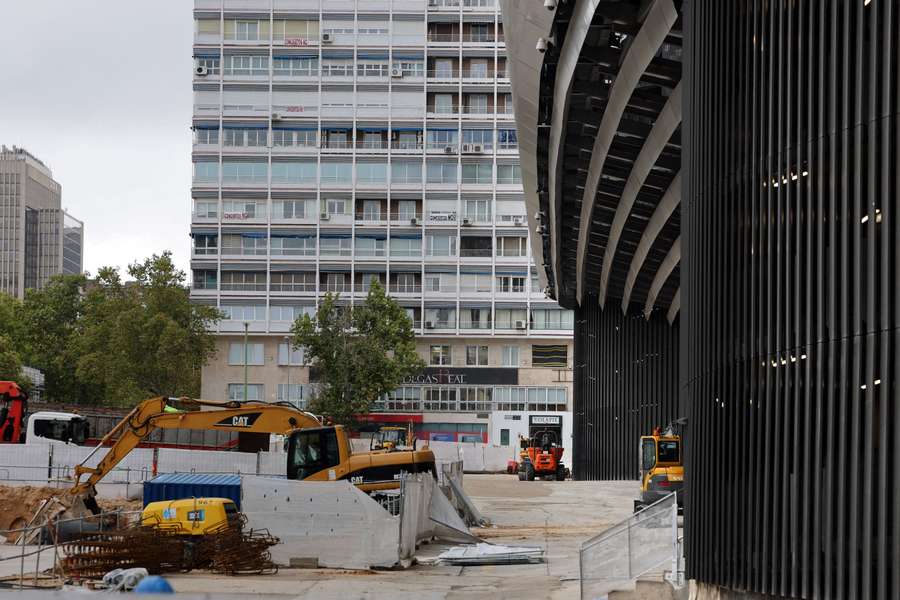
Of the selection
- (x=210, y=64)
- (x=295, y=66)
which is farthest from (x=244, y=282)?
(x=295, y=66)

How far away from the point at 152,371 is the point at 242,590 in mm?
70191

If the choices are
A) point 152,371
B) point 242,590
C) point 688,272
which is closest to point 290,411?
point 242,590

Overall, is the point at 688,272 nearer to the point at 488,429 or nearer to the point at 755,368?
the point at 755,368

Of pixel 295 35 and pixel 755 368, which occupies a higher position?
pixel 295 35

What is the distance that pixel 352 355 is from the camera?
290 feet

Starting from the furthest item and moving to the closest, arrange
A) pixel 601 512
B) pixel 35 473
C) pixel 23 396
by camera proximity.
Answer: pixel 23 396 → pixel 35 473 → pixel 601 512

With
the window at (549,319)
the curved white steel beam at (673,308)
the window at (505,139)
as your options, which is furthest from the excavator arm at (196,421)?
the window at (505,139)

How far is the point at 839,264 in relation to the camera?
1395cm

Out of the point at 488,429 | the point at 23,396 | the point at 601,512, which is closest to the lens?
the point at 601,512

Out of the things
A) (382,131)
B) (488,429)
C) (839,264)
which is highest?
(382,131)

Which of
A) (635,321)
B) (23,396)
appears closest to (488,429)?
(635,321)

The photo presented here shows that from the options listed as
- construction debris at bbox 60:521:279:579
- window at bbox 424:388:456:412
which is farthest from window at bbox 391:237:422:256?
construction debris at bbox 60:521:279:579

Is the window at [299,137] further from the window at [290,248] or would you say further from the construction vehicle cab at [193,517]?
the construction vehicle cab at [193,517]

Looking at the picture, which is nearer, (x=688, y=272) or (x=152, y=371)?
(x=688, y=272)
